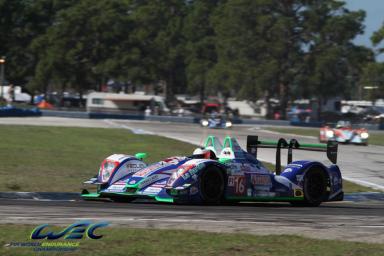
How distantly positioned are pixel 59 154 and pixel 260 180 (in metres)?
12.5

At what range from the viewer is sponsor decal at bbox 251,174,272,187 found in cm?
1427

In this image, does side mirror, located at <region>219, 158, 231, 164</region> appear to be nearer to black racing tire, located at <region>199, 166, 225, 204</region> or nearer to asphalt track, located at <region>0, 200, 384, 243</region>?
black racing tire, located at <region>199, 166, 225, 204</region>

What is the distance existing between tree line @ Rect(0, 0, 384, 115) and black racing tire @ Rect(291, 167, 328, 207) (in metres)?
65.1

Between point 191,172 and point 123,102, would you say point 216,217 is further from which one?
point 123,102

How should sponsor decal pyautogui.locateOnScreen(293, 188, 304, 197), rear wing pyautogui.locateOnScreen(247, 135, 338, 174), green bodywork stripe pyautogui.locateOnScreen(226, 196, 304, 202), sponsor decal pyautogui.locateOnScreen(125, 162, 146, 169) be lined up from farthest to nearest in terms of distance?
rear wing pyautogui.locateOnScreen(247, 135, 338, 174) → sponsor decal pyautogui.locateOnScreen(293, 188, 304, 197) → sponsor decal pyautogui.locateOnScreen(125, 162, 146, 169) → green bodywork stripe pyautogui.locateOnScreen(226, 196, 304, 202)

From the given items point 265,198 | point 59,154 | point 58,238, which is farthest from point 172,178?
point 59,154

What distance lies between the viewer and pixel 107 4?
94.1 meters

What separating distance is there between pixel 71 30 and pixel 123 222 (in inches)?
3243

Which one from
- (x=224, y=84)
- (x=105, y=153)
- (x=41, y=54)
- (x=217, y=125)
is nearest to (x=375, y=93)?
(x=224, y=84)

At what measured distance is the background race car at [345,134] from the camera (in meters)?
40.8

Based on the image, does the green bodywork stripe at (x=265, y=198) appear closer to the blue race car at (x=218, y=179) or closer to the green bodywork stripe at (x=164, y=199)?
the blue race car at (x=218, y=179)

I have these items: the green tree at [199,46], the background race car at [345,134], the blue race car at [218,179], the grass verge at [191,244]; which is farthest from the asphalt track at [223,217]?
the green tree at [199,46]

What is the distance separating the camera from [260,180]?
14.4 meters

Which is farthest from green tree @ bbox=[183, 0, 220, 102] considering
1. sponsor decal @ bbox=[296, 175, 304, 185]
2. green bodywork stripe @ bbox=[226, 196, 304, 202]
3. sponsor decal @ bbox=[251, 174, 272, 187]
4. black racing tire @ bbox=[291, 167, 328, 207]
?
sponsor decal @ bbox=[251, 174, 272, 187]
